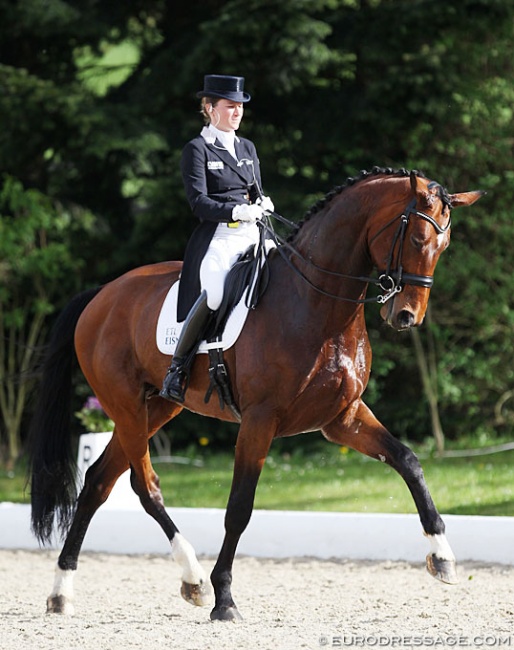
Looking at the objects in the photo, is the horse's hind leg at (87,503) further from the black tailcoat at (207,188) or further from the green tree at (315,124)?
the green tree at (315,124)

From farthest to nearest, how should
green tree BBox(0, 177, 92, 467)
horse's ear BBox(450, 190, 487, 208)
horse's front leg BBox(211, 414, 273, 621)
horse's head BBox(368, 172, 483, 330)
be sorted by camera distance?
green tree BBox(0, 177, 92, 467) < horse's front leg BBox(211, 414, 273, 621) < horse's ear BBox(450, 190, 487, 208) < horse's head BBox(368, 172, 483, 330)

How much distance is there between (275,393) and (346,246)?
728 millimetres

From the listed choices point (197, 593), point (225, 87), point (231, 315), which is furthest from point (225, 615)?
point (225, 87)

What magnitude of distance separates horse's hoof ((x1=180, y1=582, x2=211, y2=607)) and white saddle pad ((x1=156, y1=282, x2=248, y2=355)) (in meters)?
1.13

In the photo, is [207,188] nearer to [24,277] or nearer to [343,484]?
[343,484]

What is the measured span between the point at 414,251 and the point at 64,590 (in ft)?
8.21

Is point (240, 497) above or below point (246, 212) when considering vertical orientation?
below

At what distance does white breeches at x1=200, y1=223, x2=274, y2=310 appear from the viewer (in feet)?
16.7

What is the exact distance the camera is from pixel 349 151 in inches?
431

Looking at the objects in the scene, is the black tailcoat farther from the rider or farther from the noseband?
the noseband

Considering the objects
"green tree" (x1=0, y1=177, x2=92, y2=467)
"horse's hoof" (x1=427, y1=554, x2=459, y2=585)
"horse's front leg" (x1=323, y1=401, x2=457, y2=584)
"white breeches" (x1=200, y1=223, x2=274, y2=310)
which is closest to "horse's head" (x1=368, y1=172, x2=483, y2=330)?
"horse's front leg" (x1=323, y1=401, x2=457, y2=584)

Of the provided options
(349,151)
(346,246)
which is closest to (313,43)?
(349,151)

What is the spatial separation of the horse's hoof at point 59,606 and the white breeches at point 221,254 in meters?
1.67

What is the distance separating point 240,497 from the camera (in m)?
4.85
